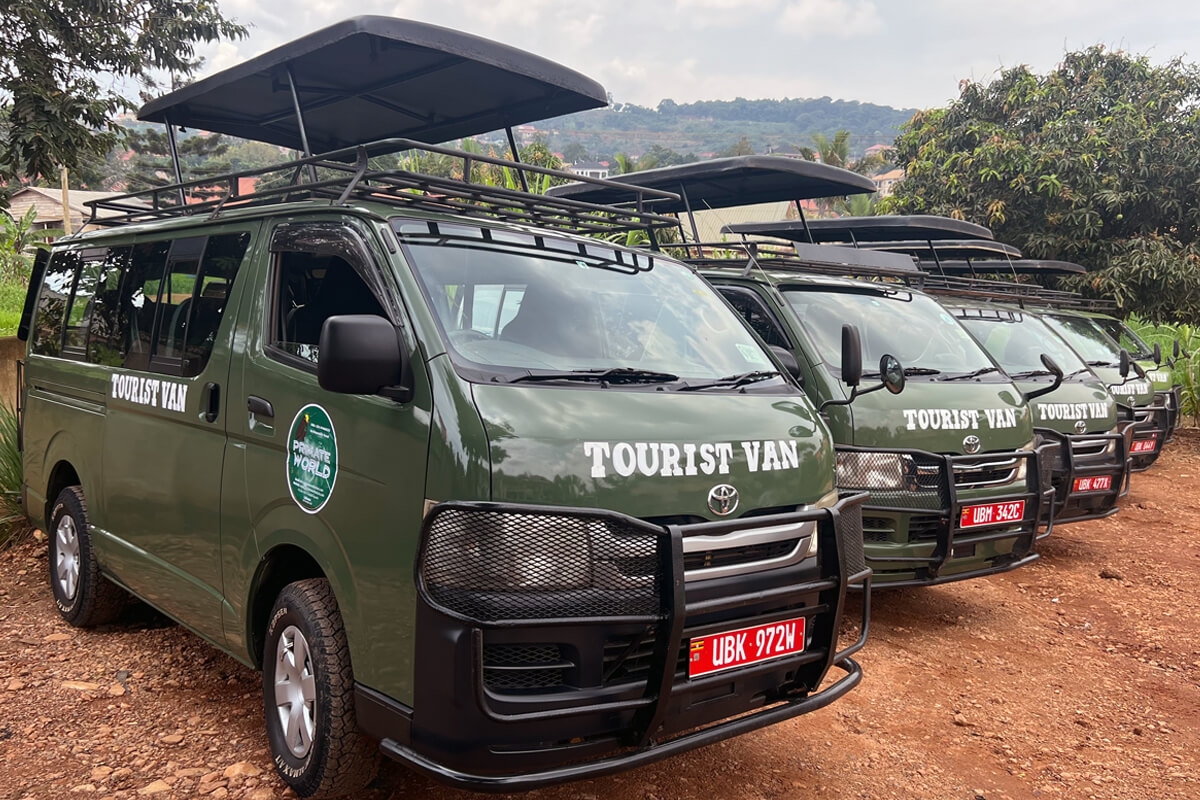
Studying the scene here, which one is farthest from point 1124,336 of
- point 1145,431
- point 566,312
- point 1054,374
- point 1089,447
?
point 566,312

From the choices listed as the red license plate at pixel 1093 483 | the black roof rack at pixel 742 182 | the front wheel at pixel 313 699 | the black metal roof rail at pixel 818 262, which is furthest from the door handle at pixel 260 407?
the red license plate at pixel 1093 483

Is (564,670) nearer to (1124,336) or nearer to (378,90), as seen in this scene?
(378,90)

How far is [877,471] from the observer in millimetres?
5016

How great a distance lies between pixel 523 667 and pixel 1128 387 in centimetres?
848

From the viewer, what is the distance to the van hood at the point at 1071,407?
7.00 m

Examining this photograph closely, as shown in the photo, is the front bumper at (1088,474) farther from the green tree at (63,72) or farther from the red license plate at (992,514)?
the green tree at (63,72)

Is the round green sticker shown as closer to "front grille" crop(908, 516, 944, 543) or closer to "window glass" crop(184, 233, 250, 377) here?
"window glass" crop(184, 233, 250, 377)

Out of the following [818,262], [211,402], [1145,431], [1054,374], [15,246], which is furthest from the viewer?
[15,246]

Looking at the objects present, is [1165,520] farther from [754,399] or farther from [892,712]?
[754,399]

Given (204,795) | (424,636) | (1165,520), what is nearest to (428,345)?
(424,636)

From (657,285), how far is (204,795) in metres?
2.57

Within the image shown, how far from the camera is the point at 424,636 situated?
256 centimetres

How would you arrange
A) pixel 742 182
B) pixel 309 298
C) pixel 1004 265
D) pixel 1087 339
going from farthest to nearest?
1. pixel 1004 265
2. pixel 1087 339
3. pixel 742 182
4. pixel 309 298

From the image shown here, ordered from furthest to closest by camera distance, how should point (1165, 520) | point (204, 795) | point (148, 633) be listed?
point (1165, 520)
point (148, 633)
point (204, 795)
